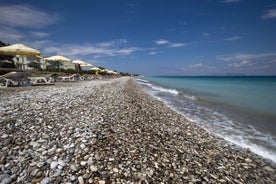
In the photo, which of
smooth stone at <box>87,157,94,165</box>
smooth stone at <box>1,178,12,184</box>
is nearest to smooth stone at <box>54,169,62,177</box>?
smooth stone at <box>87,157,94,165</box>

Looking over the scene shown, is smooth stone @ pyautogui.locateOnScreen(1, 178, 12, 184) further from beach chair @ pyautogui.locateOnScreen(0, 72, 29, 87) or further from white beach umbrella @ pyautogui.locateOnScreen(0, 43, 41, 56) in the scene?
white beach umbrella @ pyautogui.locateOnScreen(0, 43, 41, 56)

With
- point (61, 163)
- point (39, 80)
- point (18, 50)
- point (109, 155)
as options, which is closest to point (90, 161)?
point (109, 155)

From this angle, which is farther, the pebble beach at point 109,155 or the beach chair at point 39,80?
the beach chair at point 39,80

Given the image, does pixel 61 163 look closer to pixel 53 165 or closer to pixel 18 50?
pixel 53 165

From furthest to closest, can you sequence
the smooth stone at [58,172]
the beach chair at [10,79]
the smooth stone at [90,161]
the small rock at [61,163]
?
the beach chair at [10,79], the smooth stone at [90,161], the small rock at [61,163], the smooth stone at [58,172]

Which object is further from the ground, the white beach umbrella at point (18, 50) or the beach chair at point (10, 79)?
the white beach umbrella at point (18, 50)

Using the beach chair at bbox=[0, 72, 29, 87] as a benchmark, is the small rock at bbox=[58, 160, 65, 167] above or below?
below

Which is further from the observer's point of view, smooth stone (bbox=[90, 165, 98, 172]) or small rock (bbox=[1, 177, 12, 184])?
smooth stone (bbox=[90, 165, 98, 172])

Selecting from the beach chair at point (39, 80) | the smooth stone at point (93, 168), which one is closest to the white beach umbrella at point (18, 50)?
the beach chair at point (39, 80)

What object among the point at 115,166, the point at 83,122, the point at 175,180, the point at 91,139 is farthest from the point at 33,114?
the point at 175,180

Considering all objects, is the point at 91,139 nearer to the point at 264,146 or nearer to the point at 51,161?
the point at 51,161

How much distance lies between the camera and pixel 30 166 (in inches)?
92.1

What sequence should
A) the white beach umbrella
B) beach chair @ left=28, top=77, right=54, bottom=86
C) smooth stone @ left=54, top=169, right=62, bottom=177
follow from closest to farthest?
smooth stone @ left=54, top=169, right=62, bottom=177, the white beach umbrella, beach chair @ left=28, top=77, right=54, bottom=86

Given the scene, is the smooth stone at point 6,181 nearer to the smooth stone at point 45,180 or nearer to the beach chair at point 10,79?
the smooth stone at point 45,180
